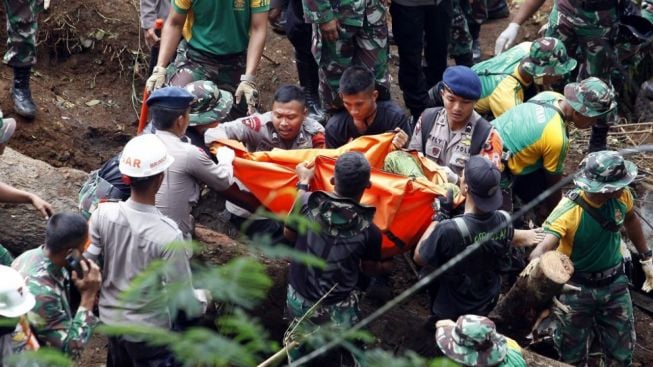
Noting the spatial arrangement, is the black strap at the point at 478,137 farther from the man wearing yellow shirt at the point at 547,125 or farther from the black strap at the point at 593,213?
the black strap at the point at 593,213

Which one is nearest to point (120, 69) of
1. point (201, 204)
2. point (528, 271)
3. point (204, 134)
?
point (201, 204)

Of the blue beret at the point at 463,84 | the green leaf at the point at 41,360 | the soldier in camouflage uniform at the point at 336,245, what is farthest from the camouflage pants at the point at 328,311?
the green leaf at the point at 41,360

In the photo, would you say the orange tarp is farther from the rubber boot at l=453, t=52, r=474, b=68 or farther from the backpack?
the rubber boot at l=453, t=52, r=474, b=68

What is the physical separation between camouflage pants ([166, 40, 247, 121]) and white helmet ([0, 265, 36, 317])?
325 cm

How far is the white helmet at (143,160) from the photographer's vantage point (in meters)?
5.14

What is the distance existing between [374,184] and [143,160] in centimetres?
152

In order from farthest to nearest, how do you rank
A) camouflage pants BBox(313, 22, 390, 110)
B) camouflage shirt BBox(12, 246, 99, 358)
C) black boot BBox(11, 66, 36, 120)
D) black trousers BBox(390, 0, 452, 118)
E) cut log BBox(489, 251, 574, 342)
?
black boot BBox(11, 66, 36, 120), black trousers BBox(390, 0, 452, 118), camouflage pants BBox(313, 22, 390, 110), cut log BBox(489, 251, 574, 342), camouflage shirt BBox(12, 246, 99, 358)

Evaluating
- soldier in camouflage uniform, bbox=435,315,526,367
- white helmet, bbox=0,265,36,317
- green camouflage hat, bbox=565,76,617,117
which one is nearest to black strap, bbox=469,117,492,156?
Result: green camouflage hat, bbox=565,76,617,117

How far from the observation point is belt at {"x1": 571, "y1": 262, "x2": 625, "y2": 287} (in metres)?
6.60

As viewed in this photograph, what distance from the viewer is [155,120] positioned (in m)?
5.87

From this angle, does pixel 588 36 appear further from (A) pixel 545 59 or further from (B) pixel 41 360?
(B) pixel 41 360

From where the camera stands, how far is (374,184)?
20.0 ft

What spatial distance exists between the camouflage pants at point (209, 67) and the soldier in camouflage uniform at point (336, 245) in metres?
1.87

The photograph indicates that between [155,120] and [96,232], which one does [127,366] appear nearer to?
[96,232]
